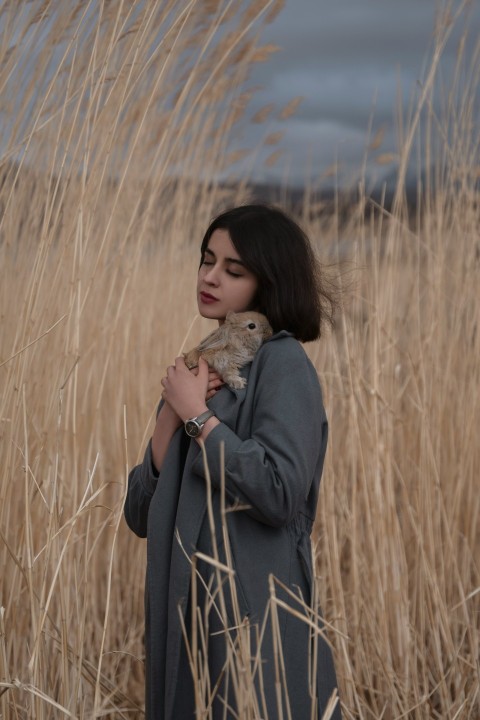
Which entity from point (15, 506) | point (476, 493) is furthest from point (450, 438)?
point (15, 506)

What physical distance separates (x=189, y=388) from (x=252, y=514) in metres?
0.17

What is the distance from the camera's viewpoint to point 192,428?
100 cm

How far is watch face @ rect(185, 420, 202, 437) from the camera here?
3.27 ft

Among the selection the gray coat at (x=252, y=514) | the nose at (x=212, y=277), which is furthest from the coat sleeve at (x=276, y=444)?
the nose at (x=212, y=277)

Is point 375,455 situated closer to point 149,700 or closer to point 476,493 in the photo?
point 476,493

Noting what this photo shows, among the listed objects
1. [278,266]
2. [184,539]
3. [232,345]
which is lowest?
[184,539]

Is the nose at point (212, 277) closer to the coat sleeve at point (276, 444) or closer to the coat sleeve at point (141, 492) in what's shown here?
the coat sleeve at point (276, 444)

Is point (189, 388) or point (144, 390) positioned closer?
point (189, 388)

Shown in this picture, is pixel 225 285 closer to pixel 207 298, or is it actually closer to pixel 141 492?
pixel 207 298

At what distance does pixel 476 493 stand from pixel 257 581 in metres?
1.01

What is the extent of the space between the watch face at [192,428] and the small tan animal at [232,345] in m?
0.09

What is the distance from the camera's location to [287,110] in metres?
2.32

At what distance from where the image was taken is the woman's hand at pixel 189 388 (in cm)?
102

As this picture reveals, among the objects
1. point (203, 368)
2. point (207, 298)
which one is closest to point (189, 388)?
point (203, 368)
